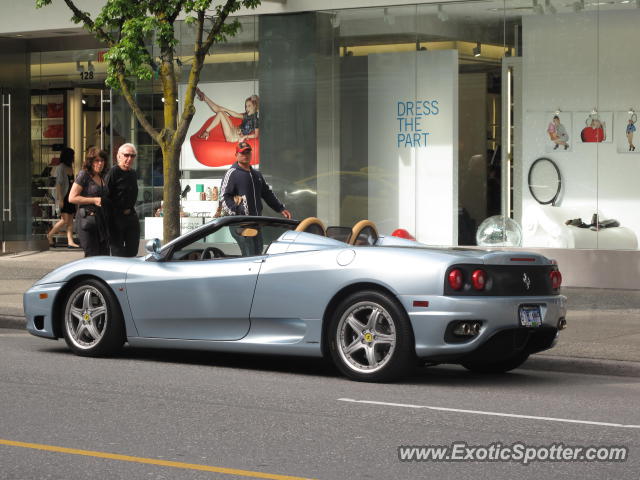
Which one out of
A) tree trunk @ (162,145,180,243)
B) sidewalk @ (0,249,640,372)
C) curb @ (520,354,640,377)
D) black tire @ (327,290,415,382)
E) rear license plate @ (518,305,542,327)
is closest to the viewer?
black tire @ (327,290,415,382)

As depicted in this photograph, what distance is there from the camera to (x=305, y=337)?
9.22 meters

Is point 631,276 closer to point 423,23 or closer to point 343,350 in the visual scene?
point 423,23

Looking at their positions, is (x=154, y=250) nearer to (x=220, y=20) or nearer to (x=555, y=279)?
(x=555, y=279)

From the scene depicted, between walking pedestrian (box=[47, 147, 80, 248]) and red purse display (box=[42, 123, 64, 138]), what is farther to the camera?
red purse display (box=[42, 123, 64, 138])

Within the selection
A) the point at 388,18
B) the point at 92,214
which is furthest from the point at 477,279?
the point at 388,18

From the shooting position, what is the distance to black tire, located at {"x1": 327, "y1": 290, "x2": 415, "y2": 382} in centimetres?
876

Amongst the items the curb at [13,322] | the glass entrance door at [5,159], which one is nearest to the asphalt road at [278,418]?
the curb at [13,322]

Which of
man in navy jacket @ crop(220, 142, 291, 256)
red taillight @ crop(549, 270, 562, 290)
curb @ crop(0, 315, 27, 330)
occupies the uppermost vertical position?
man in navy jacket @ crop(220, 142, 291, 256)

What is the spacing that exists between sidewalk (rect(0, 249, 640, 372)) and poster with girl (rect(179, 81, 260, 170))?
3.14 m

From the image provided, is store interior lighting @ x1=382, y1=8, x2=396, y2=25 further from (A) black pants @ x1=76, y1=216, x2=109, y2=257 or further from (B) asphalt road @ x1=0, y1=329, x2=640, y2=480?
(B) asphalt road @ x1=0, y1=329, x2=640, y2=480

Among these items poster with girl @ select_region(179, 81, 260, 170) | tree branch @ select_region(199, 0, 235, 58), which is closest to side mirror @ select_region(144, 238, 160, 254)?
tree branch @ select_region(199, 0, 235, 58)

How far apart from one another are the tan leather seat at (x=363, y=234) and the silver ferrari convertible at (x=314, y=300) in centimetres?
1

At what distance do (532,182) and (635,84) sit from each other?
203cm

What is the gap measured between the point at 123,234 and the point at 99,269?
322 cm
